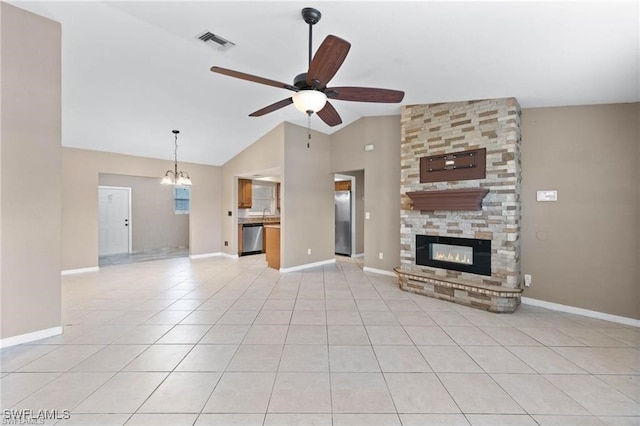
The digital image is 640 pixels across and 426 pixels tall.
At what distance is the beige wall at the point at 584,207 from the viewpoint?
305 cm

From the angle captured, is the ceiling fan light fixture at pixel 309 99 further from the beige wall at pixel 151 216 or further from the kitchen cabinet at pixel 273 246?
the beige wall at pixel 151 216

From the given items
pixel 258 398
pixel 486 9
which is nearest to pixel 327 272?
pixel 258 398

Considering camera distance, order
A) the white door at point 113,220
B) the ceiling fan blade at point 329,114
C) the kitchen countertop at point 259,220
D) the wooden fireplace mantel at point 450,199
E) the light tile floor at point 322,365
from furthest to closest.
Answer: the kitchen countertop at point 259,220
the white door at point 113,220
the wooden fireplace mantel at point 450,199
the ceiling fan blade at point 329,114
the light tile floor at point 322,365

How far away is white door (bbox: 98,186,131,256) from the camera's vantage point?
717 cm

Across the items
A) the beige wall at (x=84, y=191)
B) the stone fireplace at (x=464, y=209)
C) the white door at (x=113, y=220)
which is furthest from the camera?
the white door at (x=113, y=220)

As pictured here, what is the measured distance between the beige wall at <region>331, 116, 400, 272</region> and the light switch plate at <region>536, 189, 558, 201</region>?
202cm

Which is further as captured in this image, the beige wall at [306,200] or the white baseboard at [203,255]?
the white baseboard at [203,255]

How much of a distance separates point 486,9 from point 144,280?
229 inches

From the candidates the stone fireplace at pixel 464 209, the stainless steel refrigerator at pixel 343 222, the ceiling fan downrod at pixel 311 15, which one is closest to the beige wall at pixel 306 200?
the stainless steel refrigerator at pixel 343 222

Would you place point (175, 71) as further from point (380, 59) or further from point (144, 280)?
point (144, 280)

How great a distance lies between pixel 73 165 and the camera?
203 inches

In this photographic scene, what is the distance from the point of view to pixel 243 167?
655 cm

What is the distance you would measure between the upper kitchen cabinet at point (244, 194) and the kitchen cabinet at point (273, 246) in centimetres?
189

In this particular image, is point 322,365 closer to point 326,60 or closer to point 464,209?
point 326,60
